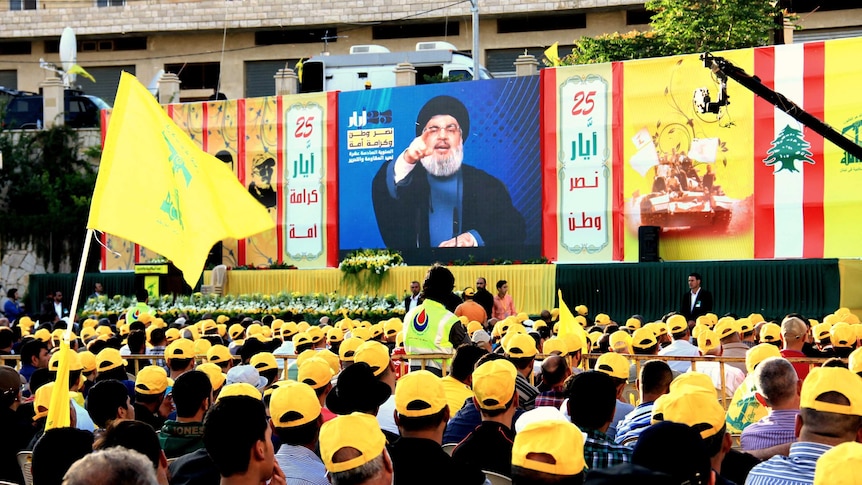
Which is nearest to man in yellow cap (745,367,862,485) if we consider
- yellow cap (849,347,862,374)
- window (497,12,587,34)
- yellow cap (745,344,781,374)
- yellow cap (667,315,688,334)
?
yellow cap (849,347,862,374)

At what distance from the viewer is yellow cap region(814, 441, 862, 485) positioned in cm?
360

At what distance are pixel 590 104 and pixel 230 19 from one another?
26560 millimetres

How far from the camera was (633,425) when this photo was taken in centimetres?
657

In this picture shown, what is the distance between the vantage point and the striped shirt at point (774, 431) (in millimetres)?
6207

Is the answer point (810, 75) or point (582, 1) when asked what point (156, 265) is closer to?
point (810, 75)

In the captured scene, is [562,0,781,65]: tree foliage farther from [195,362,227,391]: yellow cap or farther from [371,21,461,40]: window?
[195,362,227,391]: yellow cap

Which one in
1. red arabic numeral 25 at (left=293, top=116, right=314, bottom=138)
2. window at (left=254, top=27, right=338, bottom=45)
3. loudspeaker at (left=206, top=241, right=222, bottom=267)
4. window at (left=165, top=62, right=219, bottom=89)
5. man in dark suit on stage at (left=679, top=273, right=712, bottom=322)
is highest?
window at (left=254, top=27, right=338, bottom=45)

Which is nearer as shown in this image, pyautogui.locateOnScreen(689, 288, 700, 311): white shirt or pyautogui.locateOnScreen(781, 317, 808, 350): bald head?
pyautogui.locateOnScreen(781, 317, 808, 350): bald head

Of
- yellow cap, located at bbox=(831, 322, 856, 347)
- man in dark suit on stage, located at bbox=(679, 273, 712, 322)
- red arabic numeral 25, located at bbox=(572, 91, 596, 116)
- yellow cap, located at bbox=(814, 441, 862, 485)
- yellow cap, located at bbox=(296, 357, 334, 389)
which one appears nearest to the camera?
yellow cap, located at bbox=(814, 441, 862, 485)

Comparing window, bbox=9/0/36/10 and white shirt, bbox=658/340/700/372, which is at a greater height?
window, bbox=9/0/36/10

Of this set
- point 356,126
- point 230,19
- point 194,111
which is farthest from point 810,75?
point 230,19

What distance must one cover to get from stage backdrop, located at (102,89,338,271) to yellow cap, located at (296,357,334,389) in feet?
70.7

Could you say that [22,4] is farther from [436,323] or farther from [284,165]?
[436,323]

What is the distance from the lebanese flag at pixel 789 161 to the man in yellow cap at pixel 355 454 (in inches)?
754
